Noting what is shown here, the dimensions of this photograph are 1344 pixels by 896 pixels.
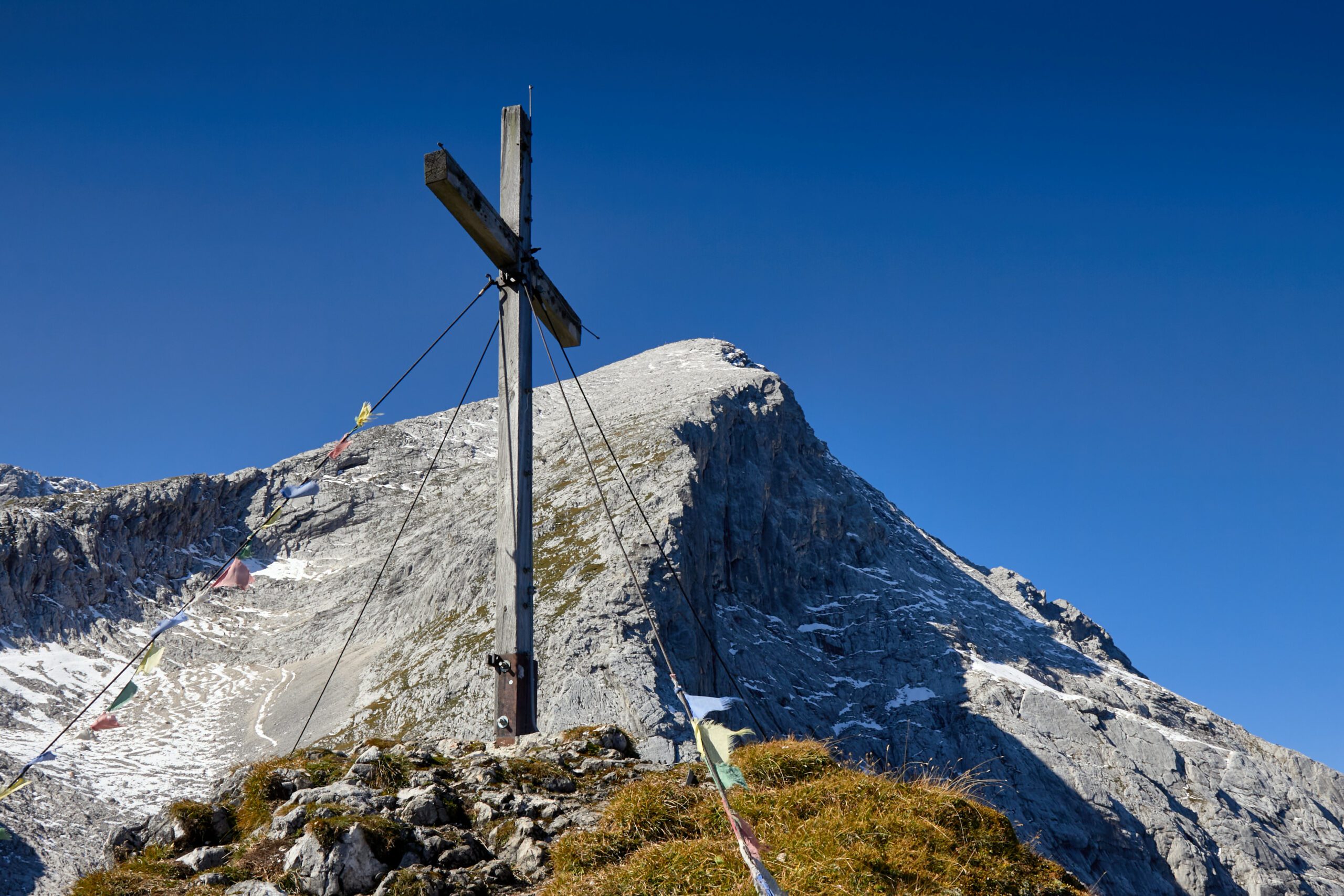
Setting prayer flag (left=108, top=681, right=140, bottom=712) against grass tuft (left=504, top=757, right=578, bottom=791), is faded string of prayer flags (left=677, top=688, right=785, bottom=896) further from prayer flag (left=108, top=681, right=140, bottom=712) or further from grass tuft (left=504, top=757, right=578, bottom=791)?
prayer flag (left=108, top=681, right=140, bottom=712)

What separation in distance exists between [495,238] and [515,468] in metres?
3.14

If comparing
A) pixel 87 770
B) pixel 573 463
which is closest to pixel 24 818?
pixel 87 770

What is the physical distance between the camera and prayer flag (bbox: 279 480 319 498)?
12.8 meters

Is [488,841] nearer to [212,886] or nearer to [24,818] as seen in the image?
[212,886]

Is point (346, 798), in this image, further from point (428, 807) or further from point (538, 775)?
point (538, 775)

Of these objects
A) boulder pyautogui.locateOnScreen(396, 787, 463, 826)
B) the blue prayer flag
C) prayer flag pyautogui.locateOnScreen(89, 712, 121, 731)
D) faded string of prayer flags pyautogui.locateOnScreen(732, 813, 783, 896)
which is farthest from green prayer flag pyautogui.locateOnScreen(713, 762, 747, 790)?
prayer flag pyautogui.locateOnScreen(89, 712, 121, 731)

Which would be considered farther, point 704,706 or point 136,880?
point 136,880

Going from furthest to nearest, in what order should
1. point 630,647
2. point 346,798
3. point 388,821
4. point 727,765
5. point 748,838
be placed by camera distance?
1. point 630,647
2. point 346,798
3. point 388,821
4. point 727,765
5. point 748,838

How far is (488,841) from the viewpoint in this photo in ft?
28.5

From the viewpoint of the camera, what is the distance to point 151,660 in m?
10.8

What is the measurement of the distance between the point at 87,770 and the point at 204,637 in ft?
136

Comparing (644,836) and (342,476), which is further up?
(342,476)

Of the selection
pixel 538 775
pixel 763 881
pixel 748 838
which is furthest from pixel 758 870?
pixel 538 775

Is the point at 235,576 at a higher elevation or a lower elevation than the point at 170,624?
higher
